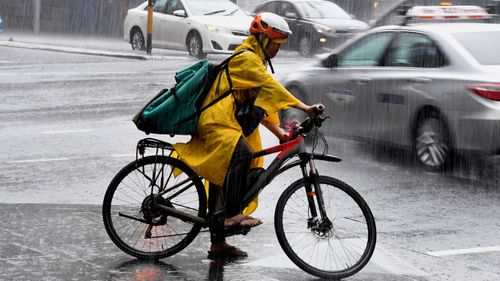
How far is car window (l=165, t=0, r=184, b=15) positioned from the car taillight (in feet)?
54.0

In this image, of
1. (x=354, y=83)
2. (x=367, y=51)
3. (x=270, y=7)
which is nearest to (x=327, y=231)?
(x=354, y=83)

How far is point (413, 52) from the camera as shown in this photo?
1209cm

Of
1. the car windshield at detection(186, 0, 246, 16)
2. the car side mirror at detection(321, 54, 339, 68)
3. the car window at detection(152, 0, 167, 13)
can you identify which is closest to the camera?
the car side mirror at detection(321, 54, 339, 68)

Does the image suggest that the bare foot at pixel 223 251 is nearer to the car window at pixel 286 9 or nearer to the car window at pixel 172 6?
the car window at pixel 172 6

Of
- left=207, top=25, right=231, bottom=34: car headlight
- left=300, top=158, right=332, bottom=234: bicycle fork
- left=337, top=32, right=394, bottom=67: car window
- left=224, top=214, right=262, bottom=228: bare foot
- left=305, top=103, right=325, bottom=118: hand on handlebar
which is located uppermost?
left=337, top=32, right=394, bottom=67: car window

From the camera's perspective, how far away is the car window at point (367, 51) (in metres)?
12.5

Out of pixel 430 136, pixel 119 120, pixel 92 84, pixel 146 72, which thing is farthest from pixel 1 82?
pixel 430 136

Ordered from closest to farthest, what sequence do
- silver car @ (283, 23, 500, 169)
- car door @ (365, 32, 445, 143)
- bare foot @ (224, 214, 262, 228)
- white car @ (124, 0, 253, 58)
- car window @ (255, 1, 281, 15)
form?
bare foot @ (224, 214, 262, 228) < silver car @ (283, 23, 500, 169) < car door @ (365, 32, 445, 143) < white car @ (124, 0, 253, 58) < car window @ (255, 1, 281, 15)

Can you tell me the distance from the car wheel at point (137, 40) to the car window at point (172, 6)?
4.76 feet

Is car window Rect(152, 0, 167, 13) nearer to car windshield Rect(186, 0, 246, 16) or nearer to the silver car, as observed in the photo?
car windshield Rect(186, 0, 246, 16)

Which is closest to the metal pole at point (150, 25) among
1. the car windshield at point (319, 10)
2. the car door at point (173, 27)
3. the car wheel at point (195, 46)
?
the car door at point (173, 27)

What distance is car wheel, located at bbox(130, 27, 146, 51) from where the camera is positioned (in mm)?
28422

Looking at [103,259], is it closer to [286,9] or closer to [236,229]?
[236,229]

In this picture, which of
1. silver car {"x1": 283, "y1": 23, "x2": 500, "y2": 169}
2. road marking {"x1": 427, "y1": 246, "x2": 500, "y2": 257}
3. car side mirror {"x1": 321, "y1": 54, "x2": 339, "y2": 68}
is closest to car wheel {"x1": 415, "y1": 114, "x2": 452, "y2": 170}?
silver car {"x1": 283, "y1": 23, "x2": 500, "y2": 169}
